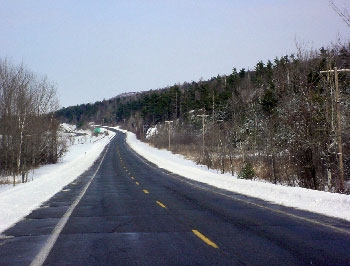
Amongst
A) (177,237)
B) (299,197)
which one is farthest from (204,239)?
(299,197)

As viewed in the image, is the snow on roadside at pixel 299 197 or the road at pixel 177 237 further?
the snow on roadside at pixel 299 197

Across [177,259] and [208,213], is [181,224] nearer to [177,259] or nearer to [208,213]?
[208,213]

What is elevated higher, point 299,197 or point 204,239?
point 204,239

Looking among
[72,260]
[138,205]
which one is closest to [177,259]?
[72,260]

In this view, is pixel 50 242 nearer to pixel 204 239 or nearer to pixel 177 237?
pixel 177 237

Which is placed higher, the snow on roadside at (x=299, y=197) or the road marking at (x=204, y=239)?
the road marking at (x=204, y=239)

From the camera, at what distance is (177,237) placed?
10.6 m

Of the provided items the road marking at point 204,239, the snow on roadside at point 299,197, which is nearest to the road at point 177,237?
the road marking at point 204,239

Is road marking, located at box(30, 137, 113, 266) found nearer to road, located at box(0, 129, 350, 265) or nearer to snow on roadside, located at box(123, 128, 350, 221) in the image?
road, located at box(0, 129, 350, 265)

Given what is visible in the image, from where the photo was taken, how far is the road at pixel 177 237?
27.1ft

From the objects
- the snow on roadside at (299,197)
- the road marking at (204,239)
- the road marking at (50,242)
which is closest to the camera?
the road marking at (50,242)

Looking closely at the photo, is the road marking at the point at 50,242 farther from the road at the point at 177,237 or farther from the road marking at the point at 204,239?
the road marking at the point at 204,239

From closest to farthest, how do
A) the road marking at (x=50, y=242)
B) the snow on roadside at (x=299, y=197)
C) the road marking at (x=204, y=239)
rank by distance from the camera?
the road marking at (x=50, y=242) → the road marking at (x=204, y=239) → the snow on roadside at (x=299, y=197)

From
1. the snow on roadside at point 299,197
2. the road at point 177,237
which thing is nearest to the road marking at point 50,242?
the road at point 177,237
